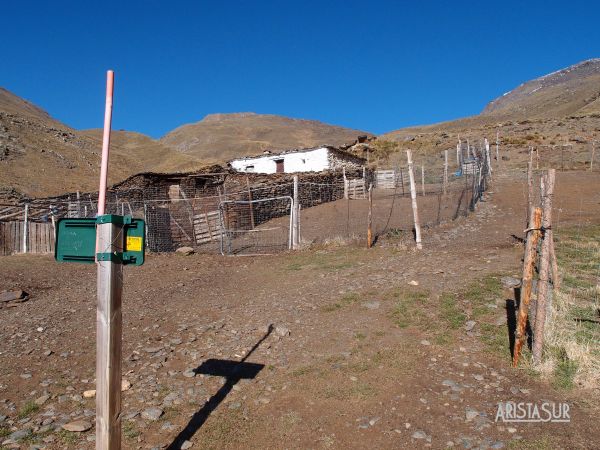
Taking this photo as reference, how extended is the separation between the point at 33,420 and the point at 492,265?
739cm

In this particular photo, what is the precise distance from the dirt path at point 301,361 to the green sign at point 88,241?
185cm

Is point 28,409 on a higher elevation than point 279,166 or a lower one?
lower

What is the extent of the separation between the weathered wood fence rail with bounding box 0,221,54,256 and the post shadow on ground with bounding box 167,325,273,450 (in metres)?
12.4

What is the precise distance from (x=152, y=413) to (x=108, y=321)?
6.05 ft

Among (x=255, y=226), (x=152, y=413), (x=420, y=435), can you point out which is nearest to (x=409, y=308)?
(x=420, y=435)

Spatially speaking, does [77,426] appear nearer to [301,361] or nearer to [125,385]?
[125,385]

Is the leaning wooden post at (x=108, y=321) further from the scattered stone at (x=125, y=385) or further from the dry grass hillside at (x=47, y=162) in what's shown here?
the dry grass hillside at (x=47, y=162)

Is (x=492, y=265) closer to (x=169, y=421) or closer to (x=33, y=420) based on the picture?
(x=169, y=421)

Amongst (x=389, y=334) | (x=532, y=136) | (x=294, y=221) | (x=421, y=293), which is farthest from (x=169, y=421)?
(x=532, y=136)

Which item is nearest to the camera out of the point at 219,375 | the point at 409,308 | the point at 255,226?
the point at 219,375

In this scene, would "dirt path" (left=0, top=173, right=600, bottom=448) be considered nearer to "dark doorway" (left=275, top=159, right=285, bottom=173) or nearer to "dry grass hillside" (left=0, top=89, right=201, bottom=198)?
"dark doorway" (left=275, top=159, right=285, bottom=173)

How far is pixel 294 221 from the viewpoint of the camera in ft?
43.0

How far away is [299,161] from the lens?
31094mm

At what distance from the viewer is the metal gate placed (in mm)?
13766
